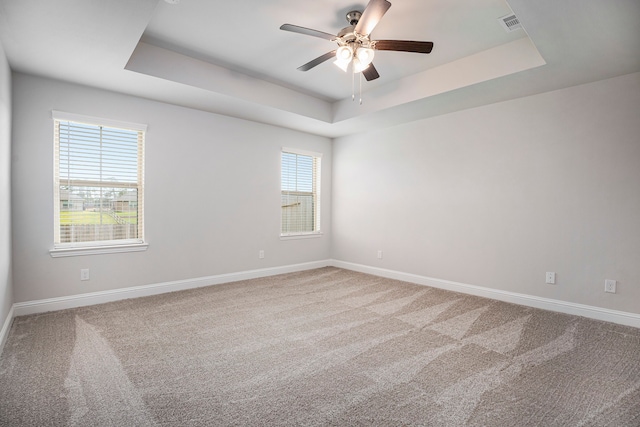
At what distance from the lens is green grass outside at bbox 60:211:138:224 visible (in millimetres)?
3479

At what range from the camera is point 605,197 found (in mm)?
3201

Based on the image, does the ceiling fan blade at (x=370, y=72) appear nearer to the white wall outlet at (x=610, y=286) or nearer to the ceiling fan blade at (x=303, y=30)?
the ceiling fan blade at (x=303, y=30)

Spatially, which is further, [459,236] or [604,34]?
[459,236]

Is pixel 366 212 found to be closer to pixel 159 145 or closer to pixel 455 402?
pixel 159 145

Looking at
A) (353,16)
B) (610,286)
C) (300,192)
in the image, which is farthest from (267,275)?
(610,286)

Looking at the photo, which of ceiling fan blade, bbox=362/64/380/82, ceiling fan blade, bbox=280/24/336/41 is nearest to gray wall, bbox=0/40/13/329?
ceiling fan blade, bbox=280/24/336/41

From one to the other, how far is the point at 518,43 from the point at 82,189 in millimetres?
4810

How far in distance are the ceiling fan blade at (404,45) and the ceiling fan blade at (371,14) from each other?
0.17 metres

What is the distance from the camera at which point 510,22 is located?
270 cm

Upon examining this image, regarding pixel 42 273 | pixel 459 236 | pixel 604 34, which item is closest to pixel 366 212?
pixel 459 236

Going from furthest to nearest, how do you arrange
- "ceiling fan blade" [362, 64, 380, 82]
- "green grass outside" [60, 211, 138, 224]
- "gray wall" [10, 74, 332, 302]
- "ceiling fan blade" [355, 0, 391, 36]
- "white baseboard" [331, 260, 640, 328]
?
"green grass outside" [60, 211, 138, 224], "gray wall" [10, 74, 332, 302], "white baseboard" [331, 260, 640, 328], "ceiling fan blade" [362, 64, 380, 82], "ceiling fan blade" [355, 0, 391, 36]

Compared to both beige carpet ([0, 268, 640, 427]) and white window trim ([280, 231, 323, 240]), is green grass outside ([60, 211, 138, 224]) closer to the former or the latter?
beige carpet ([0, 268, 640, 427])

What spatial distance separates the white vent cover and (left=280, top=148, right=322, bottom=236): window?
344 centimetres

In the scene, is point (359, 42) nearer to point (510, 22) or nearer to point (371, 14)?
point (371, 14)
